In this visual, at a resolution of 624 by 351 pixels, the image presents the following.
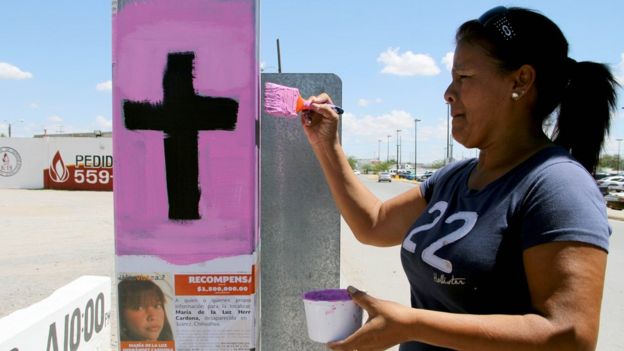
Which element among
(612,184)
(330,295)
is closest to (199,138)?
(330,295)

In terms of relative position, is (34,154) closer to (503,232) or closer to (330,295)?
(330,295)

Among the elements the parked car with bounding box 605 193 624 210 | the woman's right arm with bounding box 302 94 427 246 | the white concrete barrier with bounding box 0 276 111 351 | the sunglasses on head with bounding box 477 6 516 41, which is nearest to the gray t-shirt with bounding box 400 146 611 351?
the sunglasses on head with bounding box 477 6 516 41

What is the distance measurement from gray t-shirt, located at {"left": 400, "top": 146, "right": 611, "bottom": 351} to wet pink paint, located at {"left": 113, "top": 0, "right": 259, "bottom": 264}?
0.65 meters

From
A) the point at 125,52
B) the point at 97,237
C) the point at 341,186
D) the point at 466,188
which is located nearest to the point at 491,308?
the point at 466,188

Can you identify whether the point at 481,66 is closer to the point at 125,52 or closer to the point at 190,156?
the point at 190,156

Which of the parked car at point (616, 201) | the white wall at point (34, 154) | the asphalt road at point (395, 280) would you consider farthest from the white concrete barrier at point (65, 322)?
the white wall at point (34, 154)

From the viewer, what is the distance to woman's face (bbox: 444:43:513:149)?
4.81 ft

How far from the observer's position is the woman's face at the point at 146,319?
186 centimetres

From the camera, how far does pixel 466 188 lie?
161 centimetres

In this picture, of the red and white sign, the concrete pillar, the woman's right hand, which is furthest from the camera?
the red and white sign

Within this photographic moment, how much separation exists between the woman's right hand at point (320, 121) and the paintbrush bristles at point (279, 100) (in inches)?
4.4

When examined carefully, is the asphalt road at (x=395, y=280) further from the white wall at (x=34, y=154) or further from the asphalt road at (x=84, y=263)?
the white wall at (x=34, y=154)

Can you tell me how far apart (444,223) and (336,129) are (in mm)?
819

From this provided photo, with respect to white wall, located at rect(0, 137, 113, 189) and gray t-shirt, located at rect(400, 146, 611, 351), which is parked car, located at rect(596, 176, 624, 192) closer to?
gray t-shirt, located at rect(400, 146, 611, 351)
